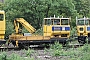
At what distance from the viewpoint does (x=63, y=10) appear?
4172 centimetres

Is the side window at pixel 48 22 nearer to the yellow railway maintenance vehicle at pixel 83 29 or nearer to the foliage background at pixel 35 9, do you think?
the yellow railway maintenance vehicle at pixel 83 29

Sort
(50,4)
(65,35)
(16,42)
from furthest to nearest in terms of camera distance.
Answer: (50,4), (65,35), (16,42)

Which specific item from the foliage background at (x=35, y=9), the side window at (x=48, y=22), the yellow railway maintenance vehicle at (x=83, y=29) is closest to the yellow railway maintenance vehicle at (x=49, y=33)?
the side window at (x=48, y=22)

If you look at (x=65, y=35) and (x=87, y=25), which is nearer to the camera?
(x=65, y=35)

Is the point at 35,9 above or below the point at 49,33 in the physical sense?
above

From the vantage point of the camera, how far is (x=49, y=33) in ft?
81.7

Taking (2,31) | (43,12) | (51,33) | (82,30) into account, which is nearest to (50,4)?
(43,12)

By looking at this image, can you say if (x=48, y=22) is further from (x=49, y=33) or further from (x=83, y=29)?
(x=83, y=29)

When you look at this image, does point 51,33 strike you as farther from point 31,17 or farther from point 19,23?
Answer: point 31,17

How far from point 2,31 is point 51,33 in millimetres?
4784

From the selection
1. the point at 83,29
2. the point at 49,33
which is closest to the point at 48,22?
the point at 49,33

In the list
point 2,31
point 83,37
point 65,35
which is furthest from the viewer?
point 83,37

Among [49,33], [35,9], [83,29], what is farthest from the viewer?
[35,9]

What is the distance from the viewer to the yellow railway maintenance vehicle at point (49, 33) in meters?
23.9
